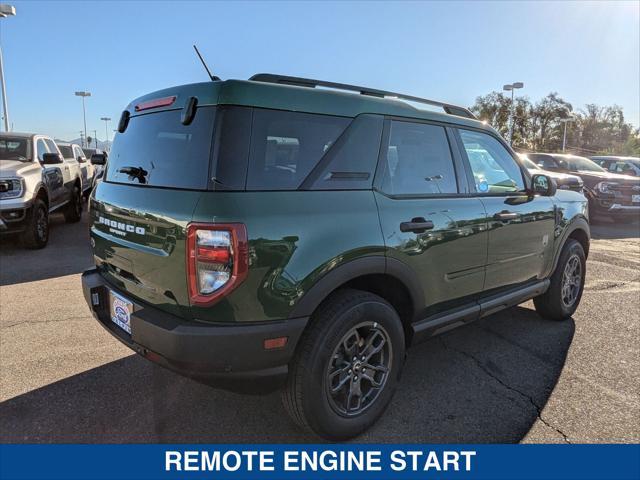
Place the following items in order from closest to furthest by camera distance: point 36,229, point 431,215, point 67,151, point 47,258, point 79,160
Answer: point 431,215, point 47,258, point 36,229, point 67,151, point 79,160

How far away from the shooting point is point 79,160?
11.2 m

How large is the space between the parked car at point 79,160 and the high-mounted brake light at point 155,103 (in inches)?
330

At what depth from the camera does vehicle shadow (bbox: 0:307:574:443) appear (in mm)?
2652

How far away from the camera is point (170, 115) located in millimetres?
2531

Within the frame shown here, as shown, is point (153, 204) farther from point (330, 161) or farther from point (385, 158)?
point (385, 158)

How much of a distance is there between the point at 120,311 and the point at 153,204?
0.72m

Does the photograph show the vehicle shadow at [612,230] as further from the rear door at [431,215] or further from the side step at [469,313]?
the rear door at [431,215]

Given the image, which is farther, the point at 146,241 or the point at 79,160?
the point at 79,160

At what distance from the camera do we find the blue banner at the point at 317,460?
2.38 meters

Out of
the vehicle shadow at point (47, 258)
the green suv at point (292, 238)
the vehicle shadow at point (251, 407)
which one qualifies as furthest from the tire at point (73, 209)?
the green suv at point (292, 238)

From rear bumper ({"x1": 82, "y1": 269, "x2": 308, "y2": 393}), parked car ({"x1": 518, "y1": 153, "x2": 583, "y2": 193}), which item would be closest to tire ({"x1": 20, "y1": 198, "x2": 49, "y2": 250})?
rear bumper ({"x1": 82, "y1": 269, "x2": 308, "y2": 393})

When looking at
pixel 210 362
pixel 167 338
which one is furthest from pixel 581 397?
pixel 167 338

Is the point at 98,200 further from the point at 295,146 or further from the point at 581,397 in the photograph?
the point at 581,397

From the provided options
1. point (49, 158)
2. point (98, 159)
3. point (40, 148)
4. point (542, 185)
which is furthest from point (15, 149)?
point (542, 185)
